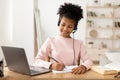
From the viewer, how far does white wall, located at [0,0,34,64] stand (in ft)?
15.4

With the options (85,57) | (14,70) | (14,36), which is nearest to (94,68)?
(85,57)

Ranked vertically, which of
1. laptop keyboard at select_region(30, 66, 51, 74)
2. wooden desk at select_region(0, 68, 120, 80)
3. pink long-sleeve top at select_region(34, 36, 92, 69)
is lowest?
wooden desk at select_region(0, 68, 120, 80)

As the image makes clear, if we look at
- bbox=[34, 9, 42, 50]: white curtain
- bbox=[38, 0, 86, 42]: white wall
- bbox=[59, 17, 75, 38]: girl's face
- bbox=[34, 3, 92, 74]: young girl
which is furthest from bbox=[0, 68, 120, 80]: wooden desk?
bbox=[38, 0, 86, 42]: white wall

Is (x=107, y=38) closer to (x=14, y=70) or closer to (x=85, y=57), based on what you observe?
(x=85, y=57)

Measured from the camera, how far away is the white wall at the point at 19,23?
470 cm

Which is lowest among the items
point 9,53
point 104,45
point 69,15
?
point 104,45

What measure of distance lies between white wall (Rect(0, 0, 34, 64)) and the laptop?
314 cm

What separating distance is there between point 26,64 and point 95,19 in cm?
441

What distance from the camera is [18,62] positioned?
147cm

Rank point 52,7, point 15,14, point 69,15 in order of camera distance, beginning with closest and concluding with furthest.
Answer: point 69,15 < point 15,14 < point 52,7

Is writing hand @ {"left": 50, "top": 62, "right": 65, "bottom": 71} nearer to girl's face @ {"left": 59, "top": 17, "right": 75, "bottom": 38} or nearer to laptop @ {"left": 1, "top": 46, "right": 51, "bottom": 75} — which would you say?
laptop @ {"left": 1, "top": 46, "right": 51, "bottom": 75}

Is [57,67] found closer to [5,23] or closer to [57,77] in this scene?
[57,77]

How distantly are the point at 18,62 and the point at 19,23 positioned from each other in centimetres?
333

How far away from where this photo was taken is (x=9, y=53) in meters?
1.53
